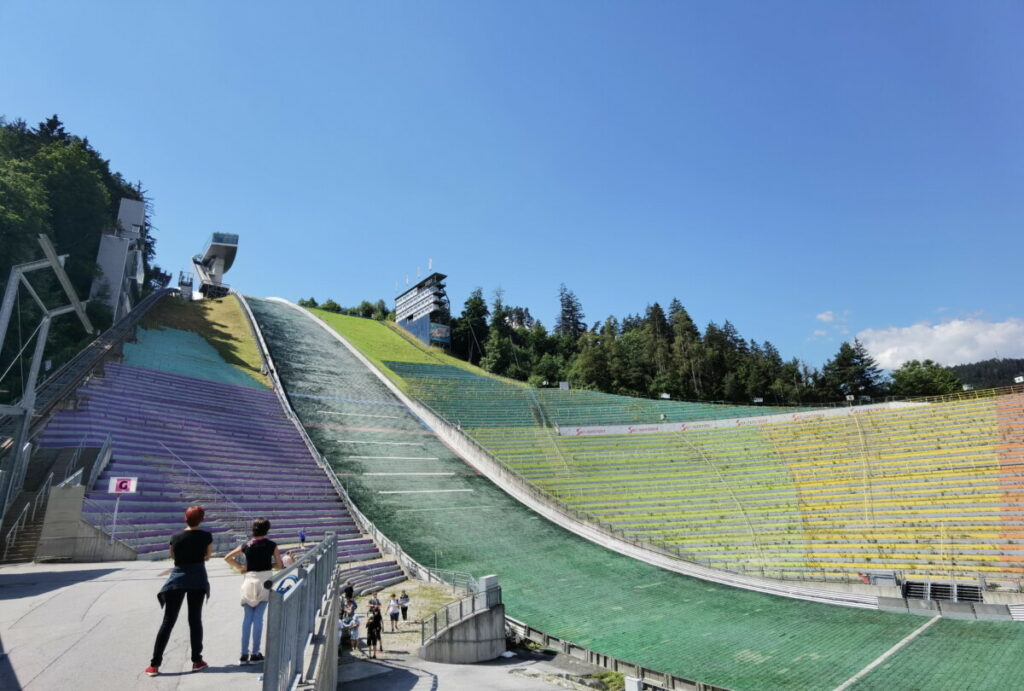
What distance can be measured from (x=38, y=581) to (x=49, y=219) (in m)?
36.4

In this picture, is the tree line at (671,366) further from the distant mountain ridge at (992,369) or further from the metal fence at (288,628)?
the distant mountain ridge at (992,369)

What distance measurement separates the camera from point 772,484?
26562mm

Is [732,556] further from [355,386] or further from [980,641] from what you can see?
[355,386]

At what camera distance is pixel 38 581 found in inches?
344

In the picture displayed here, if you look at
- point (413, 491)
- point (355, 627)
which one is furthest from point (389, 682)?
point (413, 491)

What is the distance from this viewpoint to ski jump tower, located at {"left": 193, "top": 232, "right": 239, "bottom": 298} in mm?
68787

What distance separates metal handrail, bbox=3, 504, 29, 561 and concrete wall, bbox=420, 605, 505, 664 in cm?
1045

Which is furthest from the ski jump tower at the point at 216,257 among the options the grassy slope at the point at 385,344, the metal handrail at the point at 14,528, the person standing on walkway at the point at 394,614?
the person standing on walkway at the point at 394,614

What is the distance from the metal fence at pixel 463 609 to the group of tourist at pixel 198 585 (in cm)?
980

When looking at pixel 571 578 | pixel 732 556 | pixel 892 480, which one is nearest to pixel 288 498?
pixel 571 578

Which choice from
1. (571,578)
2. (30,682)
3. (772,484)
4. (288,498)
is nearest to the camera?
(30,682)

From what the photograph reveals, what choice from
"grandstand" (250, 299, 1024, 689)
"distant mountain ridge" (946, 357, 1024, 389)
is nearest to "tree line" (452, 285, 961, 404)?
"grandstand" (250, 299, 1024, 689)

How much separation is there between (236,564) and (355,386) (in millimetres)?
37962

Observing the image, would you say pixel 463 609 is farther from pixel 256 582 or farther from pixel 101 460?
pixel 101 460
